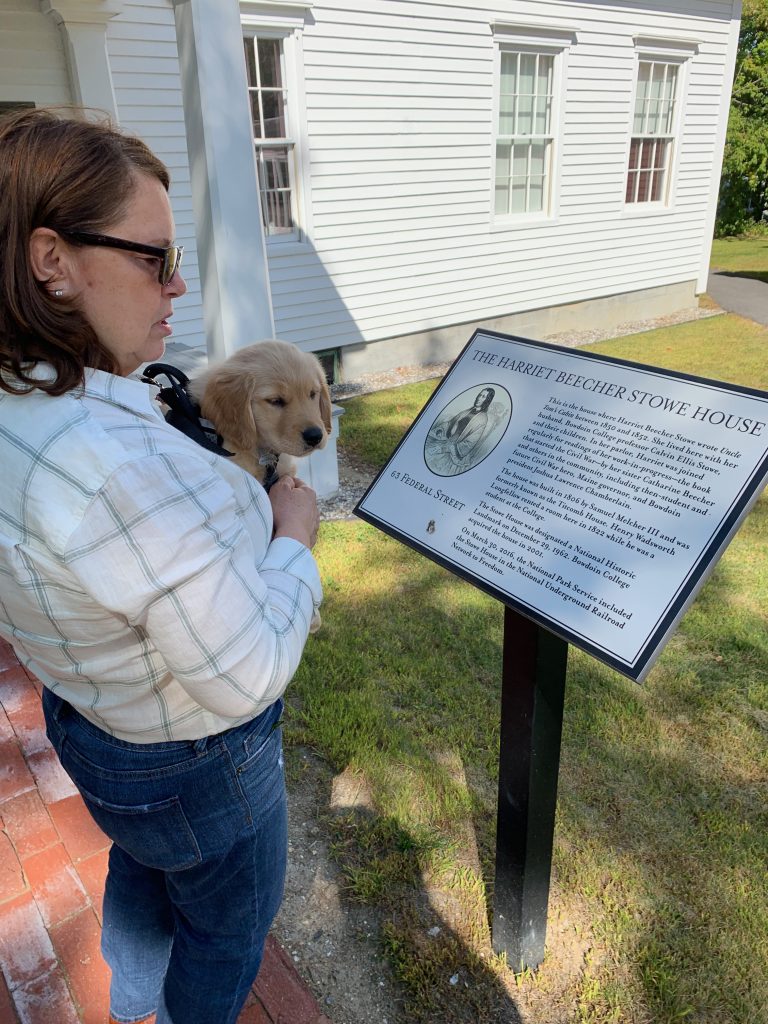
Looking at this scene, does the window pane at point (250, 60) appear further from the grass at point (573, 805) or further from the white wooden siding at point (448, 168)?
the grass at point (573, 805)

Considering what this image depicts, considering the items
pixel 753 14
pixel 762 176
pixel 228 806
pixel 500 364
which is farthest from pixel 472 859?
pixel 753 14

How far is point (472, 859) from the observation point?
2617mm

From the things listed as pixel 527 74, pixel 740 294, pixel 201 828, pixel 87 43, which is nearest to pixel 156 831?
pixel 201 828

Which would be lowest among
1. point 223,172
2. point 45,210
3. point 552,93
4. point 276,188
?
point 276,188

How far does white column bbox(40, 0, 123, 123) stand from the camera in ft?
18.7

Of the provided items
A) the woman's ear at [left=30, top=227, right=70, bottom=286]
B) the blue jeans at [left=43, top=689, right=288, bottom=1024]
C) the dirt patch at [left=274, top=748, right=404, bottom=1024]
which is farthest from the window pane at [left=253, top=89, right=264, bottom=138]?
the blue jeans at [left=43, top=689, right=288, bottom=1024]

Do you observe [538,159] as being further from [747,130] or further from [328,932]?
[747,130]

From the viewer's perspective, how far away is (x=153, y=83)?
6.67 m

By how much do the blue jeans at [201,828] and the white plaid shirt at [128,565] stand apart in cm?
17

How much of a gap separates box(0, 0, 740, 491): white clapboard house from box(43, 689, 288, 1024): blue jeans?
360cm

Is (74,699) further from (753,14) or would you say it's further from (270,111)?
(753,14)

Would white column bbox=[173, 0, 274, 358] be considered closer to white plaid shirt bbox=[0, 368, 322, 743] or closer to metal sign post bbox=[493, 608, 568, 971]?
metal sign post bbox=[493, 608, 568, 971]

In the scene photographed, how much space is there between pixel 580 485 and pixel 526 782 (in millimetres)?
835

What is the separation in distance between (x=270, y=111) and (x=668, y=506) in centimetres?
777
